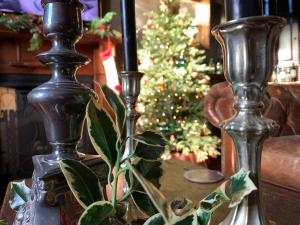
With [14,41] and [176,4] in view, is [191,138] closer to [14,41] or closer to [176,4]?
[176,4]

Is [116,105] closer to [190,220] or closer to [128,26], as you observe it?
[190,220]

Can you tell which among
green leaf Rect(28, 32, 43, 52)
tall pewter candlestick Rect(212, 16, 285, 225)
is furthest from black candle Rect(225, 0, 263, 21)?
green leaf Rect(28, 32, 43, 52)

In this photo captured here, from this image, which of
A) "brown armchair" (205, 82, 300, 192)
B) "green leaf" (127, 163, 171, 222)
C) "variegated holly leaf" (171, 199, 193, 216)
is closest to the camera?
"green leaf" (127, 163, 171, 222)

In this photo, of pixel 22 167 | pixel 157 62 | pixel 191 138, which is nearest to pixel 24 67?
pixel 22 167

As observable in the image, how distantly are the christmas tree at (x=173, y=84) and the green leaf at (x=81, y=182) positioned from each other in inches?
85.5

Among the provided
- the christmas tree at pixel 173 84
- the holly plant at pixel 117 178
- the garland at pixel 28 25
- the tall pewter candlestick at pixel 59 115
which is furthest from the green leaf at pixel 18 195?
the christmas tree at pixel 173 84

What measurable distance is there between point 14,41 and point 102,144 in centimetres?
203

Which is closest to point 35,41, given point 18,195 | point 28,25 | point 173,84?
point 28,25

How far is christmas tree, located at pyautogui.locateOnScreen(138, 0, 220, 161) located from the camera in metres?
2.46

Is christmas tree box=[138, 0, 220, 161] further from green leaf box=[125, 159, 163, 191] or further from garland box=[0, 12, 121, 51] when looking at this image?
green leaf box=[125, 159, 163, 191]

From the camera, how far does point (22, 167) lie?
2.04m

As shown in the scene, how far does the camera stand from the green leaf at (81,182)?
24 cm

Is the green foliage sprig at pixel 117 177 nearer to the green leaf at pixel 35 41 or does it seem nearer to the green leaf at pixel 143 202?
the green leaf at pixel 143 202

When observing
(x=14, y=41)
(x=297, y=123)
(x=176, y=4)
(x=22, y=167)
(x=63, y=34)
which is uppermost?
(x=176, y=4)
